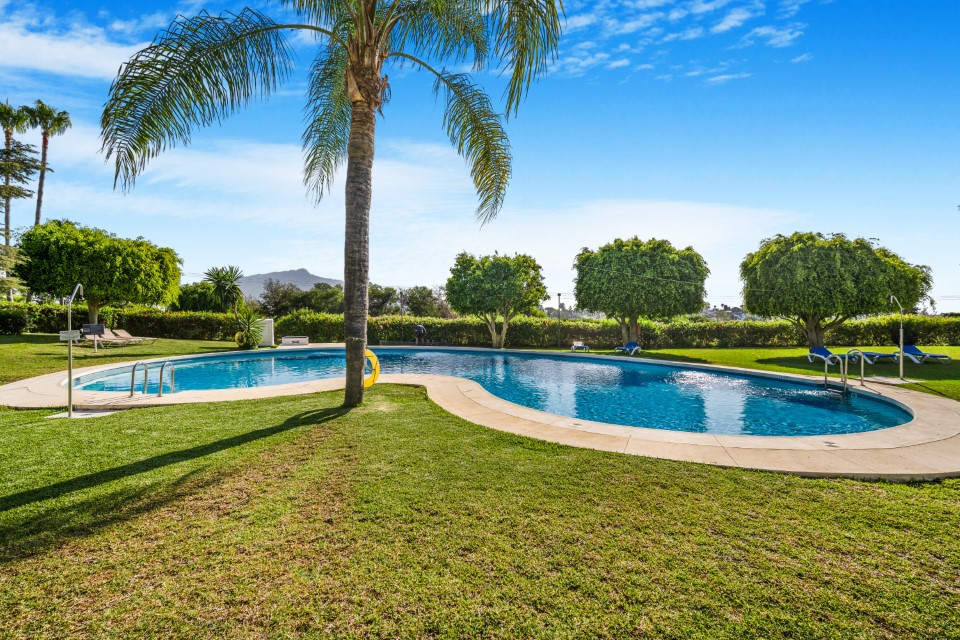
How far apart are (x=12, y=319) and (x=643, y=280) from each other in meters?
36.0

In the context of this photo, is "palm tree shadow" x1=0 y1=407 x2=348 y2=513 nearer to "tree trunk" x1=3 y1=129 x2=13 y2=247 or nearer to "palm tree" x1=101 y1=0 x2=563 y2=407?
"palm tree" x1=101 y1=0 x2=563 y2=407

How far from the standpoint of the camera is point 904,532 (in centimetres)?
318

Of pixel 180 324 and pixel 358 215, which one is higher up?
pixel 358 215

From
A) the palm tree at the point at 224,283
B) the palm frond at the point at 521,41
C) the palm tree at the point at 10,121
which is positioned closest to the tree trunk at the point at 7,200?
the palm tree at the point at 10,121

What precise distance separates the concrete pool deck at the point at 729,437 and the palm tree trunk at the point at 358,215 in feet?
8.45

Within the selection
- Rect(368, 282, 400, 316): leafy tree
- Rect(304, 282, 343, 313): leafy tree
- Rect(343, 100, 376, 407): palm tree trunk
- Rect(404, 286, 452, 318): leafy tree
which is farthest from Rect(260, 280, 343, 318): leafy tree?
Rect(343, 100, 376, 407): palm tree trunk

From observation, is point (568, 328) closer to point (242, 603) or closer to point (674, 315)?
point (674, 315)

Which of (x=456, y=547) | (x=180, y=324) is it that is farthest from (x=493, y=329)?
(x=456, y=547)

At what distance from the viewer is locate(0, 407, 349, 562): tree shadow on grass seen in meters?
3.04

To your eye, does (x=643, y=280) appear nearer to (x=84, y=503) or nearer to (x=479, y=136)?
(x=479, y=136)

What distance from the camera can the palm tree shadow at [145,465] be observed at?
3.67 meters

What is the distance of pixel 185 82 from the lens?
5.89 meters

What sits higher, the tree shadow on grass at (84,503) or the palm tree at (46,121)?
the palm tree at (46,121)

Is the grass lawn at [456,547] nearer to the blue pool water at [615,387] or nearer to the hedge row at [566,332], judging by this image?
the blue pool water at [615,387]
